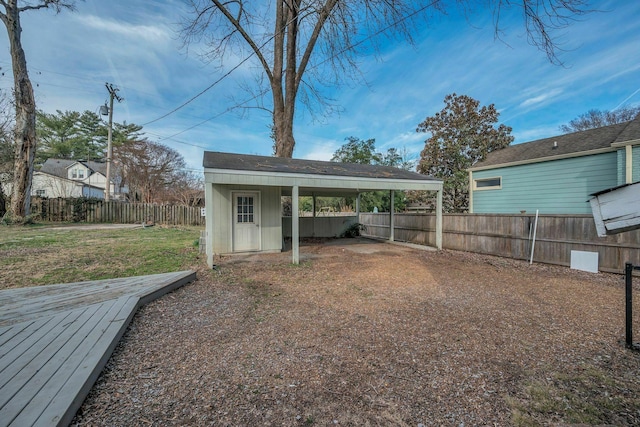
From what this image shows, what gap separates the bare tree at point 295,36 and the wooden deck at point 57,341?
8.76 meters

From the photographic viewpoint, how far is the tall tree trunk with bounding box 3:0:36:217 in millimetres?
12523

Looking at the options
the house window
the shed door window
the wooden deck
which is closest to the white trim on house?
the house window

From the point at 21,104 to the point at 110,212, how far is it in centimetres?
723

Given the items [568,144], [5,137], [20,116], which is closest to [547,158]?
[568,144]

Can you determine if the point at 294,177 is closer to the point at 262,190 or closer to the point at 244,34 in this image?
the point at 262,190

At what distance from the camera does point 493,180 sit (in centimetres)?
1239

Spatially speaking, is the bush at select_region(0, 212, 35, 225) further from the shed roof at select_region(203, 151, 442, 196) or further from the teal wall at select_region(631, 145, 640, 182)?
the teal wall at select_region(631, 145, 640, 182)

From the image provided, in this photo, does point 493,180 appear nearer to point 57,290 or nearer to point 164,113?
point 57,290

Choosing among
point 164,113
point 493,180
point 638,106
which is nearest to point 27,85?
point 164,113

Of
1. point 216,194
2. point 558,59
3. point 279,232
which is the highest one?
point 558,59

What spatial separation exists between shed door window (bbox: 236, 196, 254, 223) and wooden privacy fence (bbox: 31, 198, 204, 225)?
39.8 feet

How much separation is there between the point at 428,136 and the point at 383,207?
220 inches

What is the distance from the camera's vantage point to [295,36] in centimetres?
1241

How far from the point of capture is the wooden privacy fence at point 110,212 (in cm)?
1653
